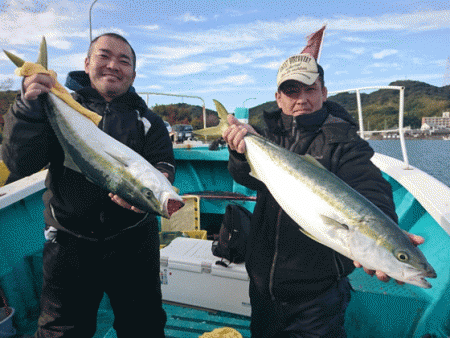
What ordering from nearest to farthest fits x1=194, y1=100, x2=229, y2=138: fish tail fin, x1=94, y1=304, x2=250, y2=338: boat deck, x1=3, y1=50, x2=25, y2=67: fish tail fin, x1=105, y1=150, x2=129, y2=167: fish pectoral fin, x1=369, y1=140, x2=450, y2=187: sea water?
x1=3, y1=50, x2=25, y2=67: fish tail fin, x1=105, y1=150, x2=129, y2=167: fish pectoral fin, x1=194, y1=100, x2=229, y2=138: fish tail fin, x1=94, y1=304, x2=250, y2=338: boat deck, x1=369, y1=140, x2=450, y2=187: sea water

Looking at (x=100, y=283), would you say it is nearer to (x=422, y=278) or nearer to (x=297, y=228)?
(x=297, y=228)

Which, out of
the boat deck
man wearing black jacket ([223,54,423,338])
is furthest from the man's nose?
the boat deck

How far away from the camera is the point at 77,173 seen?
2.00m

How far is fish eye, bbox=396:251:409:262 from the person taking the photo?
1350mm

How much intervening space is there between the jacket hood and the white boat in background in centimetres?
192

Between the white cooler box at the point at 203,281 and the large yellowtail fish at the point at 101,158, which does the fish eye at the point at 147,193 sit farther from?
the white cooler box at the point at 203,281

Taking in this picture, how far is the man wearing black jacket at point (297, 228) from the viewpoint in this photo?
6.29 feet

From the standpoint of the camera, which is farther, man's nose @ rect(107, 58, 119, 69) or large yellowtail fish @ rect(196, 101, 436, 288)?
man's nose @ rect(107, 58, 119, 69)

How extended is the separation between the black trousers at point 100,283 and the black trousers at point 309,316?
96cm

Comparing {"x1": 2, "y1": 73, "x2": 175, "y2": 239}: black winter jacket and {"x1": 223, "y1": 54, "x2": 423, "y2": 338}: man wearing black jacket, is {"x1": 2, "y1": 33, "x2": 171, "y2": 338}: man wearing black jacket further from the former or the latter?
{"x1": 223, "y1": 54, "x2": 423, "y2": 338}: man wearing black jacket

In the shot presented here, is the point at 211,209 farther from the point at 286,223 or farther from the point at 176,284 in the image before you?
the point at 286,223

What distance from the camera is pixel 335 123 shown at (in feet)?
6.66

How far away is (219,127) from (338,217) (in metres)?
1.14

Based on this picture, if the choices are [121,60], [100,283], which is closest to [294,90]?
[121,60]
